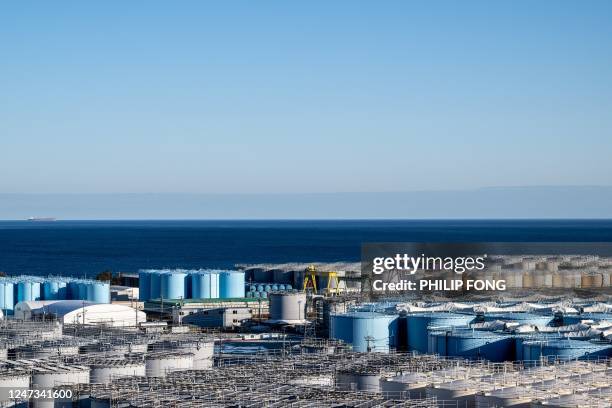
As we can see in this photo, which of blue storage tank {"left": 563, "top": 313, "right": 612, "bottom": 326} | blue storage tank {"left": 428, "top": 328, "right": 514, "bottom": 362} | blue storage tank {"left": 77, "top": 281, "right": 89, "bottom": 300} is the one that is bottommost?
blue storage tank {"left": 428, "top": 328, "right": 514, "bottom": 362}

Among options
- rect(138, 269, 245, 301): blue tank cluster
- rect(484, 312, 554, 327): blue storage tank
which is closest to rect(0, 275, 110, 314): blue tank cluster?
rect(138, 269, 245, 301): blue tank cluster

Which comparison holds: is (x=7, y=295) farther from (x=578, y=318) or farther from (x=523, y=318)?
(x=578, y=318)

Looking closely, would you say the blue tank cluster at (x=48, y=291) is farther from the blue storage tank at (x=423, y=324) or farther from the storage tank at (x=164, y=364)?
the storage tank at (x=164, y=364)

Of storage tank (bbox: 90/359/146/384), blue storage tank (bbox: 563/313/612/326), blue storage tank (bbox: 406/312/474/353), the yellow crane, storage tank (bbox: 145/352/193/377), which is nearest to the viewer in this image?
storage tank (bbox: 90/359/146/384)

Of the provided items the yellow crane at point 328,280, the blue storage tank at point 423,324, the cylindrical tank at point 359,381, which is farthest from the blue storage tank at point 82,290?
the cylindrical tank at point 359,381

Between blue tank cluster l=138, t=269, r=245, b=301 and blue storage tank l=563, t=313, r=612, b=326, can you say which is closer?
blue storage tank l=563, t=313, r=612, b=326

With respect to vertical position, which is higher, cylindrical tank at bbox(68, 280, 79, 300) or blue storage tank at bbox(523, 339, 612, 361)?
cylindrical tank at bbox(68, 280, 79, 300)

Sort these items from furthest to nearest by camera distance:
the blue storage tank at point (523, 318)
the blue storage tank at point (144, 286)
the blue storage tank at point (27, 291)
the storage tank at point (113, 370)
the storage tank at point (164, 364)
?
the blue storage tank at point (144, 286) < the blue storage tank at point (27, 291) < the blue storage tank at point (523, 318) < the storage tank at point (164, 364) < the storage tank at point (113, 370)

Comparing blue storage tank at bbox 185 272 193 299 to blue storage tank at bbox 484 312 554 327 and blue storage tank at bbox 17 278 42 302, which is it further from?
blue storage tank at bbox 484 312 554 327
